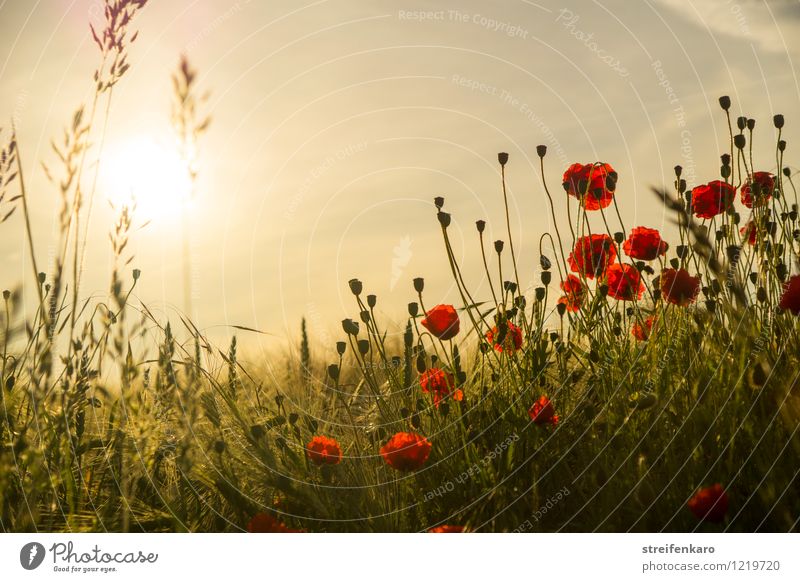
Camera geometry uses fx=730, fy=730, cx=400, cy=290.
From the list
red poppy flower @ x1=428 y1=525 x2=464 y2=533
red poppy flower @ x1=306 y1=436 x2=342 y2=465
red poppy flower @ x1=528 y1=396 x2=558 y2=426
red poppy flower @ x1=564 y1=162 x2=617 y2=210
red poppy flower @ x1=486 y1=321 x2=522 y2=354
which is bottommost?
red poppy flower @ x1=428 y1=525 x2=464 y2=533

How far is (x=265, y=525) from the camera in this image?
1.84 metres

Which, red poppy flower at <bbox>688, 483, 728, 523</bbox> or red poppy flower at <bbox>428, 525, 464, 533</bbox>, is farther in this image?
red poppy flower at <bbox>428, 525, 464, 533</bbox>

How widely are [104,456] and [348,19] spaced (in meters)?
1.43

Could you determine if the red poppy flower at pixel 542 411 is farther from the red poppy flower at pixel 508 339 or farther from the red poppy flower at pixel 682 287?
the red poppy flower at pixel 682 287

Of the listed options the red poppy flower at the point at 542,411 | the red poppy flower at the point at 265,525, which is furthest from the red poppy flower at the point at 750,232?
the red poppy flower at the point at 265,525

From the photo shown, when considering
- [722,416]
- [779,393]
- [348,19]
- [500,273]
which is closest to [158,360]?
[500,273]

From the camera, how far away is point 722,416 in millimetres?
1923
